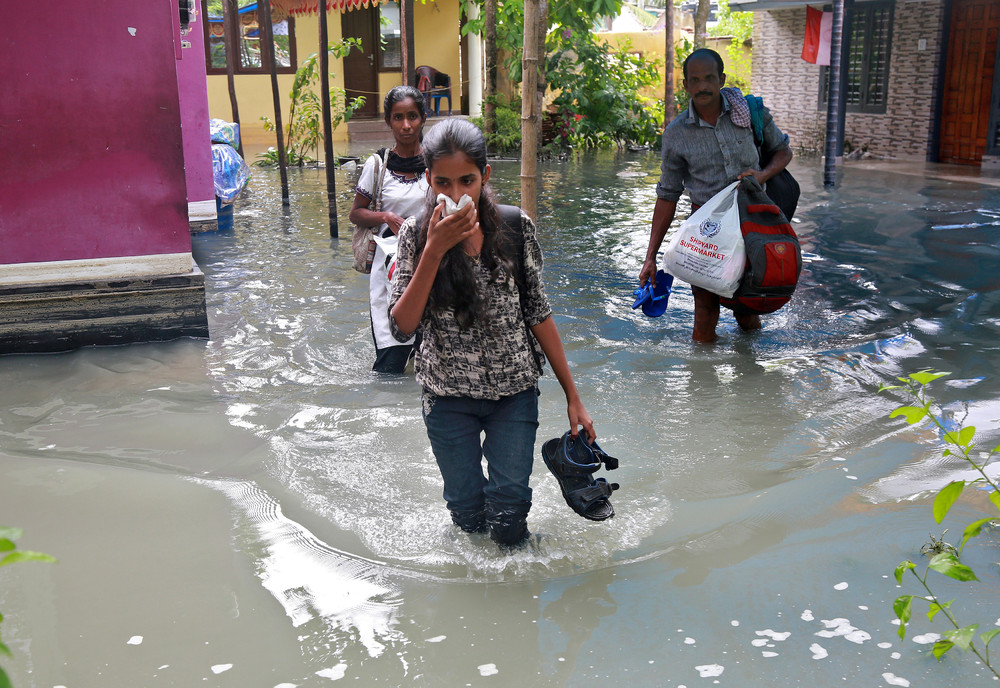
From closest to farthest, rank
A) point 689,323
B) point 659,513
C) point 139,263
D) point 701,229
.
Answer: point 659,513
point 701,229
point 139,263
point 689,323

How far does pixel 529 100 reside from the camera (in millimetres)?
5797

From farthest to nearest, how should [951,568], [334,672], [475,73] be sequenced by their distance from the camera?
[475,73], [334,672], [951,568]

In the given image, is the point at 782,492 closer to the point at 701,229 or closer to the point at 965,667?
the point at 965,667

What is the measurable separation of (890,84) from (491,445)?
15.4 meters

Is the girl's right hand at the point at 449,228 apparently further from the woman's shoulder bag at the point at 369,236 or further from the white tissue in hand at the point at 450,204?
the woman's shoulder bag at the point at 369,236

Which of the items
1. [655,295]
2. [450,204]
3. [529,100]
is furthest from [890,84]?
[450,204]

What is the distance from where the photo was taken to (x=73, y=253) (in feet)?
19.9

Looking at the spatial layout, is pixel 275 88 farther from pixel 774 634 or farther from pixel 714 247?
pixel 774 634

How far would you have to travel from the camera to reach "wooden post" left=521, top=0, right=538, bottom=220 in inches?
225

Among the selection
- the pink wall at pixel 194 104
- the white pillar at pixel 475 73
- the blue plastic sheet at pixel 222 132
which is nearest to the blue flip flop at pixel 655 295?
the pink wall at pixel 194 104

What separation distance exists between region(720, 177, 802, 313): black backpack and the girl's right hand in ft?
9.52

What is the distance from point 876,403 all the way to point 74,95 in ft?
16.5

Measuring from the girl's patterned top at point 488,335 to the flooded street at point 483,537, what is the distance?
2.43 feet

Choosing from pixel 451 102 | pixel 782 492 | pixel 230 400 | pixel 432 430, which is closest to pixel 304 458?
pixel 230 400
